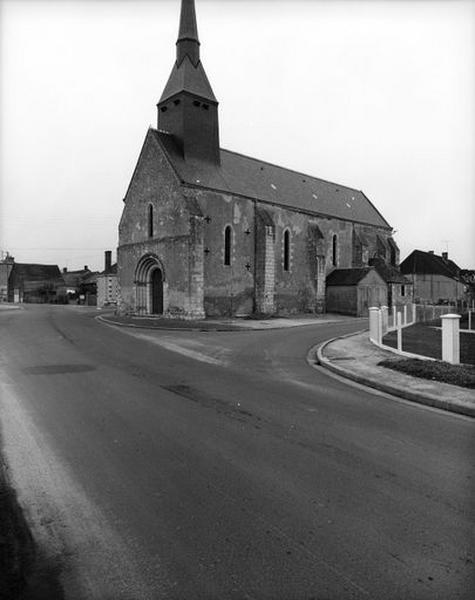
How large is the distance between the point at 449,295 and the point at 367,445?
66529 millimetres

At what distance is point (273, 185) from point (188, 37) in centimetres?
1219

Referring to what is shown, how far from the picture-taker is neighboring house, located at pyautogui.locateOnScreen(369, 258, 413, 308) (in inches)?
1609

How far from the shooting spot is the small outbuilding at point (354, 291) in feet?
118

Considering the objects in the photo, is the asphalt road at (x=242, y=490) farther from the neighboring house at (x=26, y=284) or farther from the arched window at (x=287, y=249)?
the neighboring house at (x=26, y=284)

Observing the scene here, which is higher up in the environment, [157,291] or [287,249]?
[287,249]

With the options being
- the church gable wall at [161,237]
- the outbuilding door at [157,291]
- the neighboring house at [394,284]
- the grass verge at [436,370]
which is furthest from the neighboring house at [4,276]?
the grass verge at [436,370]

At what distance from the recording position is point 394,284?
41281 millimetres

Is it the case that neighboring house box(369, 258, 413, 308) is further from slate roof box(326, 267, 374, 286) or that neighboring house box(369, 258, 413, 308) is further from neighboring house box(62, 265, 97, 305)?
neighboring house box(62, 265, 97, 305)

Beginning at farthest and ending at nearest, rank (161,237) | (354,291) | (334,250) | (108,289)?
(108,289) → (334,250) → (354,291) → (161,237)

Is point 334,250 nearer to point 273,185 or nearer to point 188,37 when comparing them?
point 273,185

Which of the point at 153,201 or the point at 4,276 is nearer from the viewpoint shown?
the point at 153,201

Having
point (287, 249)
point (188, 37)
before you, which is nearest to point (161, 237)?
point (287, 249)

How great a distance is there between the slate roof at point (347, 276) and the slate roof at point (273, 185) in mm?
5409

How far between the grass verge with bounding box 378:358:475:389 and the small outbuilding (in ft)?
83.8
